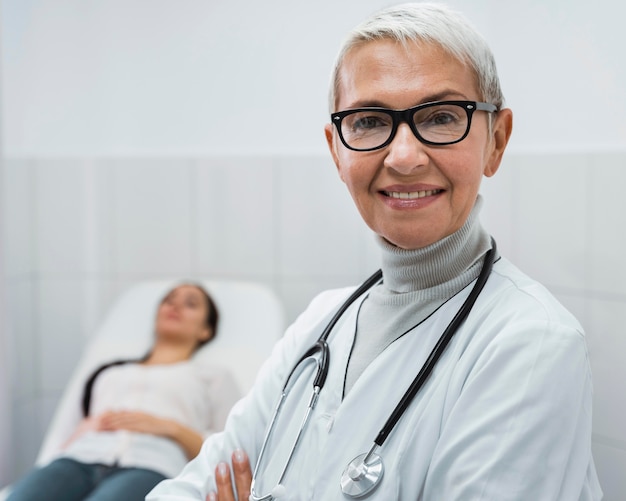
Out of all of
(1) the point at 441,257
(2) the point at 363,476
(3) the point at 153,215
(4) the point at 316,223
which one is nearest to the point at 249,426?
(2) the point at 363,476

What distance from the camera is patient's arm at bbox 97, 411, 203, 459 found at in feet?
6.19

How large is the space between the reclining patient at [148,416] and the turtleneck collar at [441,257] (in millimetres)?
1116

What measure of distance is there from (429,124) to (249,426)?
0.59 metres

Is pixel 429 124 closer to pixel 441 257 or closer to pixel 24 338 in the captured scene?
pixel 441 257

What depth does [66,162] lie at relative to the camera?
8.81 ft

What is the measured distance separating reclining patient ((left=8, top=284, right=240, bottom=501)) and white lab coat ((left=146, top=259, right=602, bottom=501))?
923mm

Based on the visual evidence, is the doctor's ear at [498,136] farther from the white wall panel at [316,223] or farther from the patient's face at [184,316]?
the patient's face at [184,316]

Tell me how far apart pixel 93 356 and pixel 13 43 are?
126 centimetres

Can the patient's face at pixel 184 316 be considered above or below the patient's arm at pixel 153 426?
above

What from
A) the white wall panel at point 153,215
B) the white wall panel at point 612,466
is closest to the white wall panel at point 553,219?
the white wall panel at point 612,466

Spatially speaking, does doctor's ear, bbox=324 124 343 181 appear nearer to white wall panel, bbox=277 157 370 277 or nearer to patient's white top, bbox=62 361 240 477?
patient's white top, bbox=62 361 240 477

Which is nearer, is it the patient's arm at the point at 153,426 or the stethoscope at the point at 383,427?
the stethoscope at the point at 383,427

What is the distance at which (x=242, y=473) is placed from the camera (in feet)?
3.48

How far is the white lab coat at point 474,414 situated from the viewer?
0.72m
